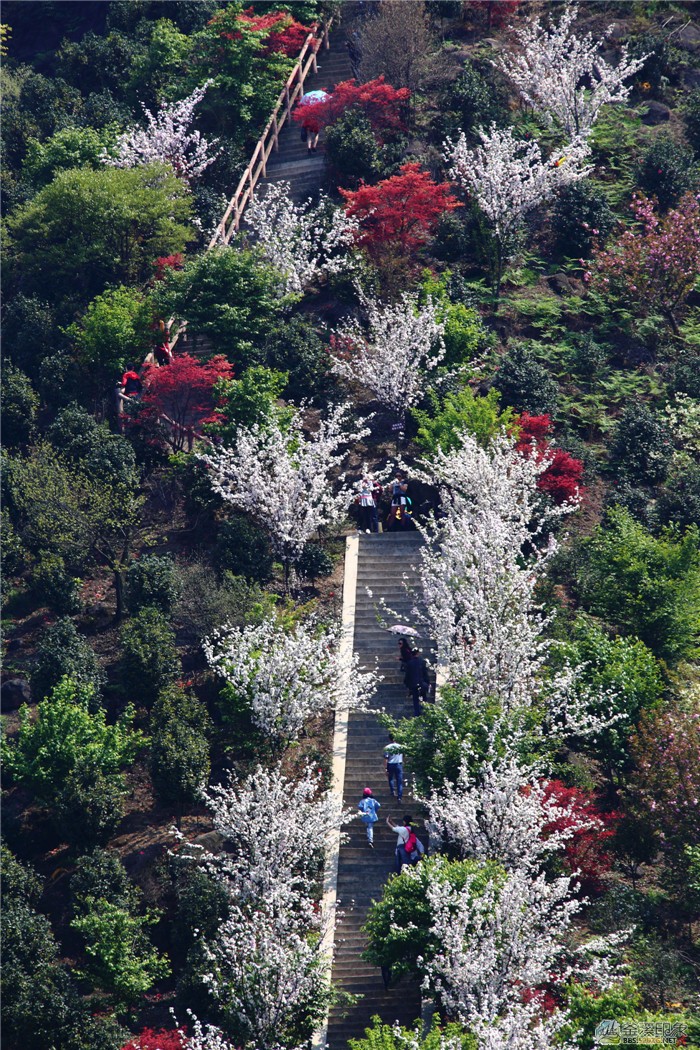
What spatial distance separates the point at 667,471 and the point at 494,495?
308 inches

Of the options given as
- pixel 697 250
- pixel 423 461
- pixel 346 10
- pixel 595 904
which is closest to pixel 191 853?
pixel 595 904

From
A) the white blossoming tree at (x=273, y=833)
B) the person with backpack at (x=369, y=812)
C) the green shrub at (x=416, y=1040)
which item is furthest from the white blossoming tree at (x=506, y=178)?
the green shrub at (x=416, y=1040)

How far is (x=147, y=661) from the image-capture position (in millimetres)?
37438

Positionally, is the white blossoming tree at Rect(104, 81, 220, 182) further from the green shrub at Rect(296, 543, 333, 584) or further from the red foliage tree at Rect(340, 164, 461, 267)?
the green shrub at Rect(296, 543, 333, 584)

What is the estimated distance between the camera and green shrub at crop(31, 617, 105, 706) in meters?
37.3

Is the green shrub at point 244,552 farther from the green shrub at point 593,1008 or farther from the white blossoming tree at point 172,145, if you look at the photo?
the white blossoming tree at point 172,145

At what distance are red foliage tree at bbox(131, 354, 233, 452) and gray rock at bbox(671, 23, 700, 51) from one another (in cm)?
2386

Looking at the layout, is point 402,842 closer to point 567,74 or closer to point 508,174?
point 508,174

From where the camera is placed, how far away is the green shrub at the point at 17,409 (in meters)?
45.3

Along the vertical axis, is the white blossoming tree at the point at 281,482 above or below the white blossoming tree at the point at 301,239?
below

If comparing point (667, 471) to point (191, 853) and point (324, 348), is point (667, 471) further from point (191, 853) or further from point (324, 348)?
point (191, 853)

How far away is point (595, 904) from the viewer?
106 feet

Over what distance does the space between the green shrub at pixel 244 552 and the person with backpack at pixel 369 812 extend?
24.0 ft

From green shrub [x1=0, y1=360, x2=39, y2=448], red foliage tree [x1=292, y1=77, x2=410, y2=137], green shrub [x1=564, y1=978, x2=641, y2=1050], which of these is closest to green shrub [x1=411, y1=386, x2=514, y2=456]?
green shrub [x1=0, y1=360, x2=39, y2=448]
